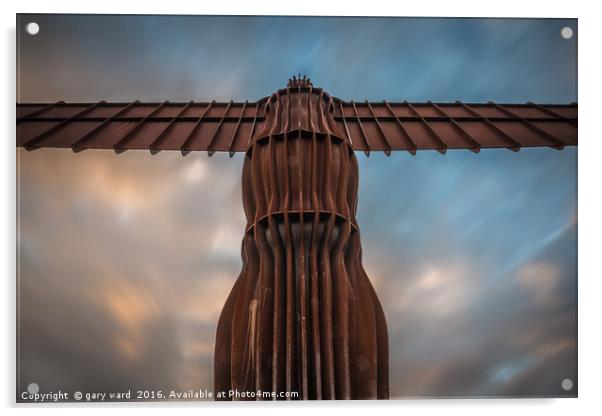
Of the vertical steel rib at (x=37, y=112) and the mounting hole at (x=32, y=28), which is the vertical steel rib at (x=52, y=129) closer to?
the vertical steel rib at (x=37, y=112)

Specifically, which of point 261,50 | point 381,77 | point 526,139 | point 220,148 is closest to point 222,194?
point 220,148

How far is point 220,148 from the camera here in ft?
33.1

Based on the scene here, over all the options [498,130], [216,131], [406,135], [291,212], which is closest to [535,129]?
[498,130]

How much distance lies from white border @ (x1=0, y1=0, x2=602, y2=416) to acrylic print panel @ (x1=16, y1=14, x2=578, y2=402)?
0.11 m

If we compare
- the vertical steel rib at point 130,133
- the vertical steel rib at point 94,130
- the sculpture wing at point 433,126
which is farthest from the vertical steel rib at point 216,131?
the sculpture wing at point 433,126

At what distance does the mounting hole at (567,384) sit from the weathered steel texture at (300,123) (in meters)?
2.65

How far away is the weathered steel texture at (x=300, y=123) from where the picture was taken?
31.9 feet

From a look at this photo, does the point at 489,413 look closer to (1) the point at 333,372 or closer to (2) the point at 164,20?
(1) the point at 333,372

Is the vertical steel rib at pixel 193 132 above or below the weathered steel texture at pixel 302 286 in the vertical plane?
above

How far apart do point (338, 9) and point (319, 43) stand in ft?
1.46

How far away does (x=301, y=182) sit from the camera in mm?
9227

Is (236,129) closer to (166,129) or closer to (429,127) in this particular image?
(166,129)

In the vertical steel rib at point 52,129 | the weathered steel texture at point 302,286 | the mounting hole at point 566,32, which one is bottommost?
the weathered steel texture at point 302,286
